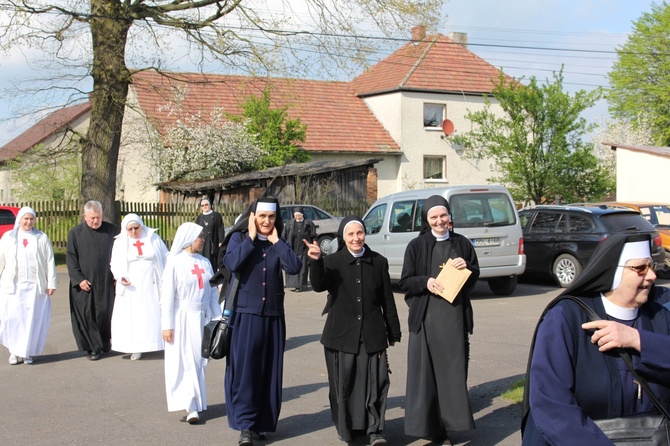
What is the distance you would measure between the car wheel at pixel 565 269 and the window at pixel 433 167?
24996mm

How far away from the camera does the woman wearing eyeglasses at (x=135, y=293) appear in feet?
35.5

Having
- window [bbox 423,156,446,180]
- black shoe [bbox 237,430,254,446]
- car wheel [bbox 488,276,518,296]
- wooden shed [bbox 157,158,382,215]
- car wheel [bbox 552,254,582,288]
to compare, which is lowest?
black shoe [bbox 237,430,254,446]

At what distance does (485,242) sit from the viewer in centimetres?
1628

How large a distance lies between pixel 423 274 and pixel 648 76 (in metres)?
53.2

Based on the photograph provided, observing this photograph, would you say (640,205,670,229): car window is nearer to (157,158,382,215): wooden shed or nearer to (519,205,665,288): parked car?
(519,205,665,288): parked car

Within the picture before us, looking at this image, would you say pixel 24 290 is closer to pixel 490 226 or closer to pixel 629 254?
pixel 490 226

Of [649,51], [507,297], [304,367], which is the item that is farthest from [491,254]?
[649,51]

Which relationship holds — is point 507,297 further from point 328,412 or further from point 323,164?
point 323,164

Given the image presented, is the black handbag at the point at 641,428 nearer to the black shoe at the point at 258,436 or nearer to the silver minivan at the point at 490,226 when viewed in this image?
the black shoe at the point at 258,436

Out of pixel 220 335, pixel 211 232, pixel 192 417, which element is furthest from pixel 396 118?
pixel 220 335

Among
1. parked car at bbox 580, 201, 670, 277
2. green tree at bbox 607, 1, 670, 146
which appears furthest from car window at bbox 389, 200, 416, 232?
green tree at bbox 607, 1, 670, 146

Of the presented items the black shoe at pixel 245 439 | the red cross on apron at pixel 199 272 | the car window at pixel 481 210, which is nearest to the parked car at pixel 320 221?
the car window at pixel 481 210

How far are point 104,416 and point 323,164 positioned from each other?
24.1 m

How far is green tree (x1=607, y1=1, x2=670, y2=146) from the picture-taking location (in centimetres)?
5438
